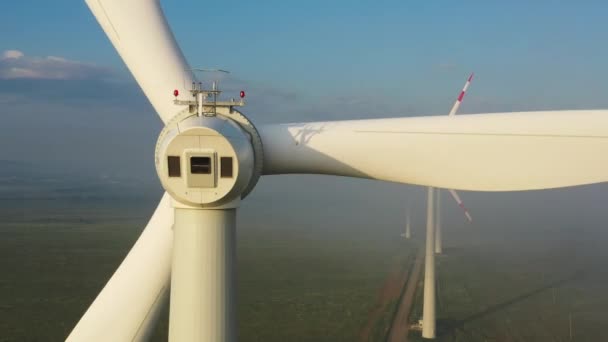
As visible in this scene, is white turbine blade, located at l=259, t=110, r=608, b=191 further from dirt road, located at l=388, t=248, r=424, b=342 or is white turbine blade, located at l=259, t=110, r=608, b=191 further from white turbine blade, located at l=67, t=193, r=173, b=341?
dirt road, located at l=388, t=248, r=424, b=342

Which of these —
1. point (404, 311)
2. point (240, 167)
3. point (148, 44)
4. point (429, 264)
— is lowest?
point (404, 311)

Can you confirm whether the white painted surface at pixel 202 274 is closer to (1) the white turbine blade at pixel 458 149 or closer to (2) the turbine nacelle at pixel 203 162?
(2) the turbine nacelle at pixel 203 162

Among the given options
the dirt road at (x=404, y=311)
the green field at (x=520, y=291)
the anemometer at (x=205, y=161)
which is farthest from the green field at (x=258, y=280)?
the anemometer at (x=205, y=161)

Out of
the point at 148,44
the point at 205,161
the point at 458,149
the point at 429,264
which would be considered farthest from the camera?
the point at 429,264

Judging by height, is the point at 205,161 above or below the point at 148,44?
below

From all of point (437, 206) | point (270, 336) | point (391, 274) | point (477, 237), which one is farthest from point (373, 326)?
point (477, 237)

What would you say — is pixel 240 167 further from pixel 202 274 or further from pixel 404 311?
pixel 404 311

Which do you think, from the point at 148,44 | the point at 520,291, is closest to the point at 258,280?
the point at 520,291
